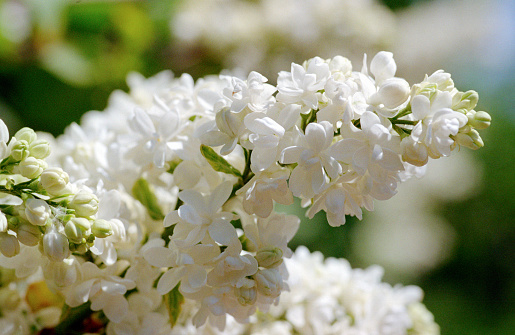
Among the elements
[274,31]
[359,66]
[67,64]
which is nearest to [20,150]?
[67,64]

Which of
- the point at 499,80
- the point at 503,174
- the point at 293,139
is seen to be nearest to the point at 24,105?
the point at 293,139

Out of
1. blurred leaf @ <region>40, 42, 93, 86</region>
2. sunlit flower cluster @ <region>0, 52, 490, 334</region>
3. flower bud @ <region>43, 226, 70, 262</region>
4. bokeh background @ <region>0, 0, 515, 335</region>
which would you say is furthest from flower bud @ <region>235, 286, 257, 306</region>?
blurred leaf @ <region>40, 42, 93, 86</region>

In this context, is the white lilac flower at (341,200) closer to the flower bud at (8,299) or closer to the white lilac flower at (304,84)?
the white lilac flower at (304,84)

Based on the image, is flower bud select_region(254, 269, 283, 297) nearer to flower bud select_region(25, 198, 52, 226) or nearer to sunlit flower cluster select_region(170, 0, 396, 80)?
flower bud select_region(25, 198, 52, 226)

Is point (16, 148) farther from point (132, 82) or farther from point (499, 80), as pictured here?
point (499, 80)

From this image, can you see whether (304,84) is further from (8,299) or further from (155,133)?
(8,299)

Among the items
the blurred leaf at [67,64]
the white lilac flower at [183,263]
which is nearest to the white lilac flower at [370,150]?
the white lilac flower at [183,263]
